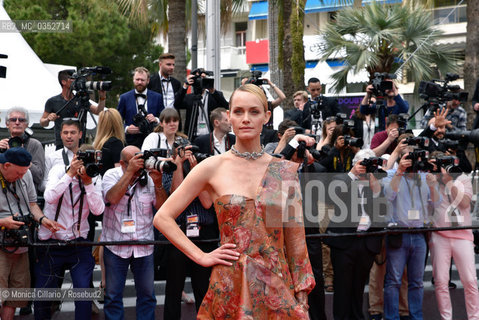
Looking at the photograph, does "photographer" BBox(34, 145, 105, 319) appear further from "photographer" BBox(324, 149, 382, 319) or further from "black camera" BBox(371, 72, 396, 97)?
"black camera" BBox(371, 72, 396, 97)

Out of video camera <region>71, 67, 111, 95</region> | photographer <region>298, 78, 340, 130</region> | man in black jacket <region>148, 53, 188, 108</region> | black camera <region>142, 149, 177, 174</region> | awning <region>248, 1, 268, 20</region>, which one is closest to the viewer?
black camera <region>142, 149, 177, 174</region>

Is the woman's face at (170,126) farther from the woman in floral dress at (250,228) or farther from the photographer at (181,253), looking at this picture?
the woman in floral dress at (250,228)

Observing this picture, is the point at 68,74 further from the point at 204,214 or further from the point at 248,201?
the point at 248,201

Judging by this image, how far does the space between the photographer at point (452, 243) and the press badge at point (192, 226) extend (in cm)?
254

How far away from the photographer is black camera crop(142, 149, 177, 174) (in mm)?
5520

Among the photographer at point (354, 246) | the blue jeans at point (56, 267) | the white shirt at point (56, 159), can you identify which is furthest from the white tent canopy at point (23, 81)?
the photographer at point (354, 246)

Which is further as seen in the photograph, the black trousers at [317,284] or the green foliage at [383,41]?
the green foliage at [383,41]

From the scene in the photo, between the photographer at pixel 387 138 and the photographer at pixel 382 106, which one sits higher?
the photographer at pixel 382 106

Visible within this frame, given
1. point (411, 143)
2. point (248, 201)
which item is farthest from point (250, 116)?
point (411, 143)

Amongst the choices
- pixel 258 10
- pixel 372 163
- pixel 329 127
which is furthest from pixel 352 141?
pixel 258 10

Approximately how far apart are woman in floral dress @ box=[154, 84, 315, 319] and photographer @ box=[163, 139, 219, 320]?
2.67 meters

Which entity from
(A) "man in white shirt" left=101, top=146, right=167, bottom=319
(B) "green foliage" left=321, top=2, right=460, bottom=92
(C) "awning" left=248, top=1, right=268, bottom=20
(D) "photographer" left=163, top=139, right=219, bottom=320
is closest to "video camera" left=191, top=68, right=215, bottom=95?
(D) "photographer" left=163, top=139, right=219, bottom=320

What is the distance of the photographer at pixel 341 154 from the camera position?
6836mm

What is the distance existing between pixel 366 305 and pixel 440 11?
25400 millimetres
